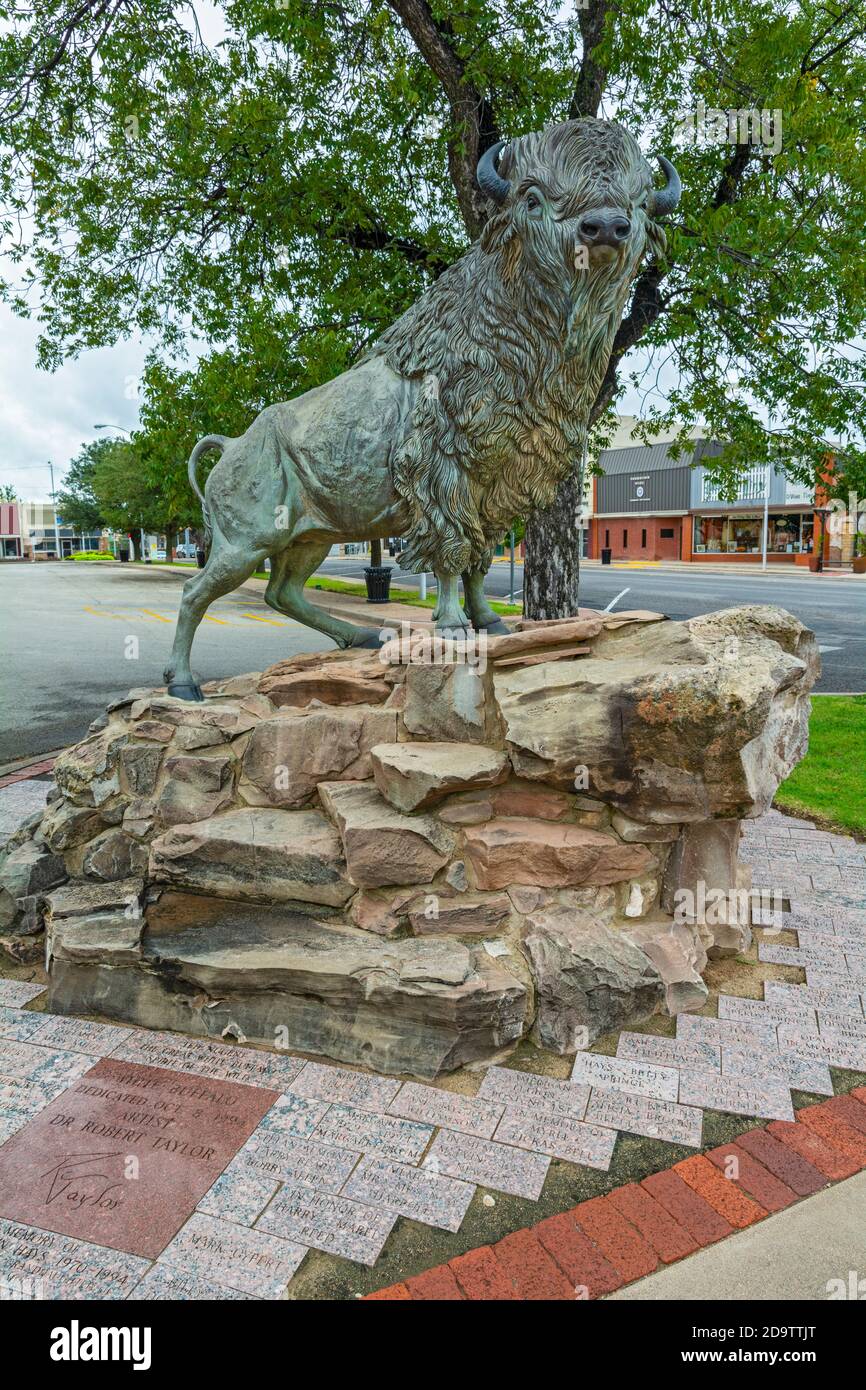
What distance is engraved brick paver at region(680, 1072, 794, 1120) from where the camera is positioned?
2916 mm

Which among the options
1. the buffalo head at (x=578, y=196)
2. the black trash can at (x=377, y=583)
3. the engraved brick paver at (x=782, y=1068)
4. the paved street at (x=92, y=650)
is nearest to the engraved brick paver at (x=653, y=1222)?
the engraved brick paver at (x=782, y=1068)

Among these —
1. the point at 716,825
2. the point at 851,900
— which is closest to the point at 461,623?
the point at 716,825

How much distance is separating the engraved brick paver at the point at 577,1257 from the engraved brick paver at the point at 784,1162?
677 millimetres

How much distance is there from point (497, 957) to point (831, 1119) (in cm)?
129

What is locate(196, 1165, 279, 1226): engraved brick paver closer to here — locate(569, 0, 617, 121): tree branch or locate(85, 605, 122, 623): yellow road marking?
locate(569, 0, 617, 121): tree branch

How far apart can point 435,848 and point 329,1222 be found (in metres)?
1.50

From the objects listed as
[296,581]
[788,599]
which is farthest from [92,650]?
[788,599]

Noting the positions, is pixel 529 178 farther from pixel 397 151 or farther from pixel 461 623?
pixel 397 151

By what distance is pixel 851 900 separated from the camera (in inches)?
179

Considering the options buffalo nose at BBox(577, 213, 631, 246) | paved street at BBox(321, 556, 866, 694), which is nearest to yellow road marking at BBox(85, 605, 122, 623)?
paved street at BBox(321, 556, 866, 694)

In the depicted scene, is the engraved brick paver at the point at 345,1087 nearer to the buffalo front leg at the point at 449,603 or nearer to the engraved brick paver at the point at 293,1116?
the engraved brick paver at the point at 293,1116

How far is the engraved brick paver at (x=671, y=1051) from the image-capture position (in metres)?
3.15

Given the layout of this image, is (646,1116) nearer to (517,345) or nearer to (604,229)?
(517,345)
